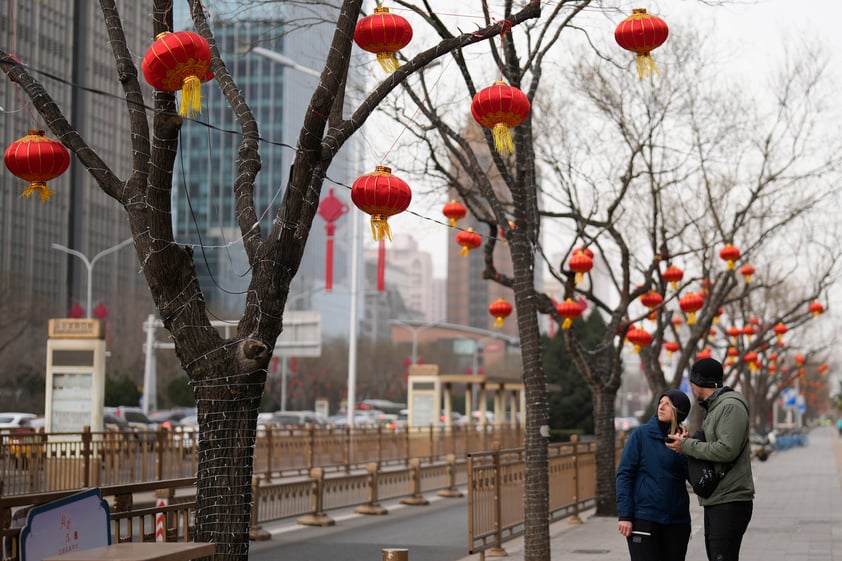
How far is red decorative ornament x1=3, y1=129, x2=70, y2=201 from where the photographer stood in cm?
825

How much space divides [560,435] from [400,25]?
39336 millimetres

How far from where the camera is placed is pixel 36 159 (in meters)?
8.26

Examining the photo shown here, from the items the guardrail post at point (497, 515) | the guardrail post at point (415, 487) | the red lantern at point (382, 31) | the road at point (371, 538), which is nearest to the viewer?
the red lantern at point (382, 31)

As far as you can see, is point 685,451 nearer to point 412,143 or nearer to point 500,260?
point 412,143

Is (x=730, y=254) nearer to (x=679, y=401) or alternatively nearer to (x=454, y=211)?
(x=454, y=211)

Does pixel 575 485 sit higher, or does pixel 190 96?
pixel 190 96

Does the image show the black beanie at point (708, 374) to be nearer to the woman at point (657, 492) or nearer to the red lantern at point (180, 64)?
the woman at point (657, 492)

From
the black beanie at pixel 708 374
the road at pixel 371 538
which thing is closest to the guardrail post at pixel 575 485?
the road at pixel 371 538

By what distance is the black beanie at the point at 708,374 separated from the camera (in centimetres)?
706

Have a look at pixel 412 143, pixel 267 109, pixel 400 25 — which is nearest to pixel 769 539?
pixel 412 143

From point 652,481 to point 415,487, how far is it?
16.2 meters

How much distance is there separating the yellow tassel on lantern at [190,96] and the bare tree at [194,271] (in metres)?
0.43

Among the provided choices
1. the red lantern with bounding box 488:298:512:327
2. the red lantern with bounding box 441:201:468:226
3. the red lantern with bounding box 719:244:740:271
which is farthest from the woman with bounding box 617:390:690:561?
the red lantern with bounding box 719:244:740:271

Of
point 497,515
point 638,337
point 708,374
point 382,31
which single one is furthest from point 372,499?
point 708,374
